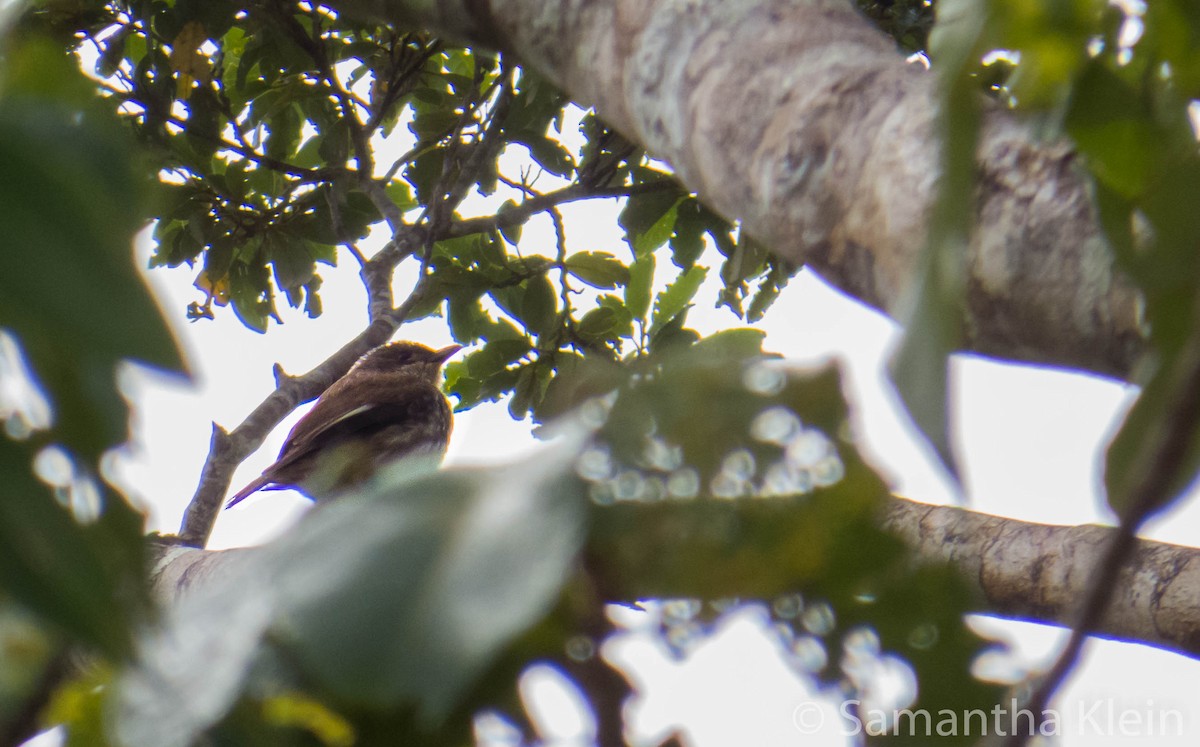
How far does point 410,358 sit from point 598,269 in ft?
11.1

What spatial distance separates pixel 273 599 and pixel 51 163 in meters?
0.21

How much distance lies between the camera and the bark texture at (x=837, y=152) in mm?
960

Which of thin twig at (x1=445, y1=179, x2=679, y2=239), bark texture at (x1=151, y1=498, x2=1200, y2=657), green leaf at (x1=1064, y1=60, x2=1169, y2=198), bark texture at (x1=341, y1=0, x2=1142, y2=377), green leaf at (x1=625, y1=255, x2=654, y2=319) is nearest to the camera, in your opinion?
green leaf at (x1=1064, y1=60, x2=1169, y2=198)

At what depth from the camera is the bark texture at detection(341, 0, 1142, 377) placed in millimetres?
960

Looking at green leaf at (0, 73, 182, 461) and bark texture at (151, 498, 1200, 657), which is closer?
green leaf at (0, 73, 182, 461)

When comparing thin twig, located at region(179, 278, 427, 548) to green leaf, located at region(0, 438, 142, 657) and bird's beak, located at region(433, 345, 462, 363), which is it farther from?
bird's beak, located at region(433, 345, 462, 363)

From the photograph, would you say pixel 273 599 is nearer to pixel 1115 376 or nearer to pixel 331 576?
pixel 331 576

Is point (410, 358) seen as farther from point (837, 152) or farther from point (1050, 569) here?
point (837, 152)

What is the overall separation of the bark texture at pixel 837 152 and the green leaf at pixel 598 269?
2.38 metres

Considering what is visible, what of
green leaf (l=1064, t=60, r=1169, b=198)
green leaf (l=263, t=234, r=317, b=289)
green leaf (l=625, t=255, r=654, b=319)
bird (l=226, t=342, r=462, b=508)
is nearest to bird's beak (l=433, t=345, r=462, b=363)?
bird (l=226, t=342, r=462, b=508)

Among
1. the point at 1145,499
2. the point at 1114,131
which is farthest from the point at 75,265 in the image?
the point at 1114,131

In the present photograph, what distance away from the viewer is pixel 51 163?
405mm

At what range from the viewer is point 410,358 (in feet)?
24.0

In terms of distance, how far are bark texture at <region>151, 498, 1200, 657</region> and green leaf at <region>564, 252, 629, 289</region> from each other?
5.03 ft
